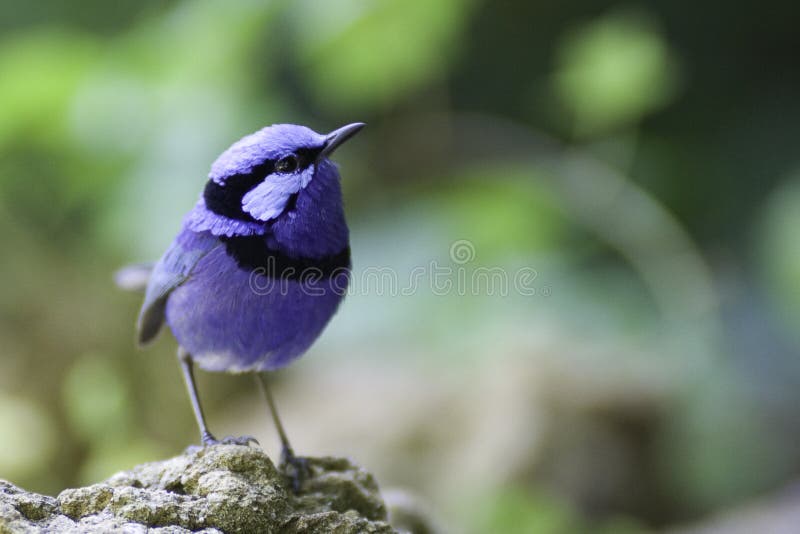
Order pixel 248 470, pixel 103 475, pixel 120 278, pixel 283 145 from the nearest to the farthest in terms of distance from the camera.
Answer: pixel 248 470 → pixel 283 145 → pixel 120 278 → pixel 103 475

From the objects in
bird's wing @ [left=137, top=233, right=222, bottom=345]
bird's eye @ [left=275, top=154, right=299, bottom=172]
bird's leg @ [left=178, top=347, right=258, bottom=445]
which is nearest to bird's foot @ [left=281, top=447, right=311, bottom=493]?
bird's leg @ [left=178, top=347, right=258, bottom=445]

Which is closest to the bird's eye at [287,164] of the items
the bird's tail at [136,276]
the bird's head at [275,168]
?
the bird's head at [275,168]

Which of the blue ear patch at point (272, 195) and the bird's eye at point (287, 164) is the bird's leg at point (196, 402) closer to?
the blue ear patch at point (272, 195)

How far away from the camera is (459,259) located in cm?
569

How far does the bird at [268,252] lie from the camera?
2.60 meters

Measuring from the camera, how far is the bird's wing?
2.73 meters

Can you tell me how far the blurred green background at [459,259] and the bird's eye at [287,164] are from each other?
8.46 ft

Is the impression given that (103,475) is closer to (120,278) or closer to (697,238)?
(120,278)

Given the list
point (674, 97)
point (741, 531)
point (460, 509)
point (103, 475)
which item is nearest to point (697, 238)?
point (674, 97)

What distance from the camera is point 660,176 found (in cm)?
646

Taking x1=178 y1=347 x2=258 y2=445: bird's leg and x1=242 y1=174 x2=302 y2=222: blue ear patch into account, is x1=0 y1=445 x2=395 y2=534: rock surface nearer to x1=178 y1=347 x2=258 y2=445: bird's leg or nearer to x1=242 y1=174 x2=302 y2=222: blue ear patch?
x1=178 y1=347 x2=258 y2=445: bird's leg

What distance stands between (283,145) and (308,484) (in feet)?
3.44

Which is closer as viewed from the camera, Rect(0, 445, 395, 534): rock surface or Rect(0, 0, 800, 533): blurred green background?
Rect(0, 445, 395, 534): rock surface

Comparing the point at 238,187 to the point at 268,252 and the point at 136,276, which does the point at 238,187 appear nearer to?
the point at 268,252
